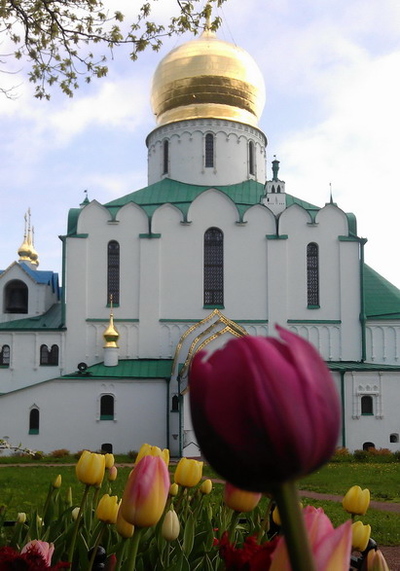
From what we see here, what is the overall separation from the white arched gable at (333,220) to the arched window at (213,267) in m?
3.87

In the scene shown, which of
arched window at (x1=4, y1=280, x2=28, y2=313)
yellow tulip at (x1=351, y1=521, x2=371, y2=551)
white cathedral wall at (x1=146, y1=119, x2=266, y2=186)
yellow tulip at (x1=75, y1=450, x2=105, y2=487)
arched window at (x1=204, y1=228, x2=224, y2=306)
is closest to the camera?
yellow tulip at (x1=351, y1=521, x2=371, y2=551)

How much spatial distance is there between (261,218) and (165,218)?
3651 mm

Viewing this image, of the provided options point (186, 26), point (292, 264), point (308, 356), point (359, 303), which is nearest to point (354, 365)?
point (359, 303)

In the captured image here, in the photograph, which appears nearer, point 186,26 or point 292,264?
point 186,26

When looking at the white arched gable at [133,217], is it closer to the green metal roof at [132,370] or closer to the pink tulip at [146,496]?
the green metal roof at [132,370]

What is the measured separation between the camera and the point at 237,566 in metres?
1.75

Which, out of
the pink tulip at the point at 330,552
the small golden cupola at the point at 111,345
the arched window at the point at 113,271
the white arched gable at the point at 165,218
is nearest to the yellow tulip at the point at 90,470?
the pink tulip at the point at 330,552

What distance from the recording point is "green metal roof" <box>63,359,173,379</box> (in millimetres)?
22969

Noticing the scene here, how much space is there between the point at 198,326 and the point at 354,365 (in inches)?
226

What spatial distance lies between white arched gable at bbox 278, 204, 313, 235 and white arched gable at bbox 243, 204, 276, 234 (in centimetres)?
31

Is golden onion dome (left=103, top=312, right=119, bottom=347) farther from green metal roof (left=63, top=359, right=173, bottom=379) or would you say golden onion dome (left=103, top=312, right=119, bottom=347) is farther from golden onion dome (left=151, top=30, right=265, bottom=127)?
golden onion dome (left=151, top=30, right=265, bottom=127)

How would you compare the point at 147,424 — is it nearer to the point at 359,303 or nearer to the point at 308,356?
the point at 359,303

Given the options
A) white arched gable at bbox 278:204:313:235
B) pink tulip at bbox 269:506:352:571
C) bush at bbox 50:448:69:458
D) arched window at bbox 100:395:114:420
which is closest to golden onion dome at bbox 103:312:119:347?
arched window at bbox 100:395:114:420

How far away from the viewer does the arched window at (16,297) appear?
27156mm
